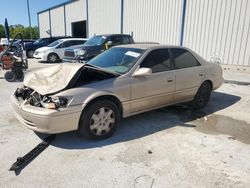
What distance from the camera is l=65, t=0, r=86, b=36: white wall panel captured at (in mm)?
23984

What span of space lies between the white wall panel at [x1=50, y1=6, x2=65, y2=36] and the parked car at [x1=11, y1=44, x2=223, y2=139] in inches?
1068

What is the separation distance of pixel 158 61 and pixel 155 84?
50 centimetres

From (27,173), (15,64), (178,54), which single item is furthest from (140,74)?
(15,64)

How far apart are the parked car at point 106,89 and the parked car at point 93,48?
640cm

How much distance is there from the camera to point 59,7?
2953cm

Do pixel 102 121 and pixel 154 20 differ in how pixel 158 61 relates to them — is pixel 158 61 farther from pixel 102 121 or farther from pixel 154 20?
pixel 154 20

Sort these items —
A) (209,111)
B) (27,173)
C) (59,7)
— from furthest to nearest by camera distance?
(59,7), (209,111), (27,173)

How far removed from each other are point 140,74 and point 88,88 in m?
0.96

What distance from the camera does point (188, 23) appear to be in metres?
13.1

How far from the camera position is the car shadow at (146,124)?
374cm

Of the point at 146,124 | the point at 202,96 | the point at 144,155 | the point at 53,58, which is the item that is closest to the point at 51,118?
the point at 144,155

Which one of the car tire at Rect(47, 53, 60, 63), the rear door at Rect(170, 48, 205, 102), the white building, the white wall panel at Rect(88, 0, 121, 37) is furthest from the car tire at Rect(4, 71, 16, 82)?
the white wall panel at Rect(88, 0, 121, 37)

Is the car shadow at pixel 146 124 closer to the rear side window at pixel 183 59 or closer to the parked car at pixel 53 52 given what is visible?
the rear side window at pixel 183 59

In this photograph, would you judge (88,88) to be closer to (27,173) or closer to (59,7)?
(27,173)
